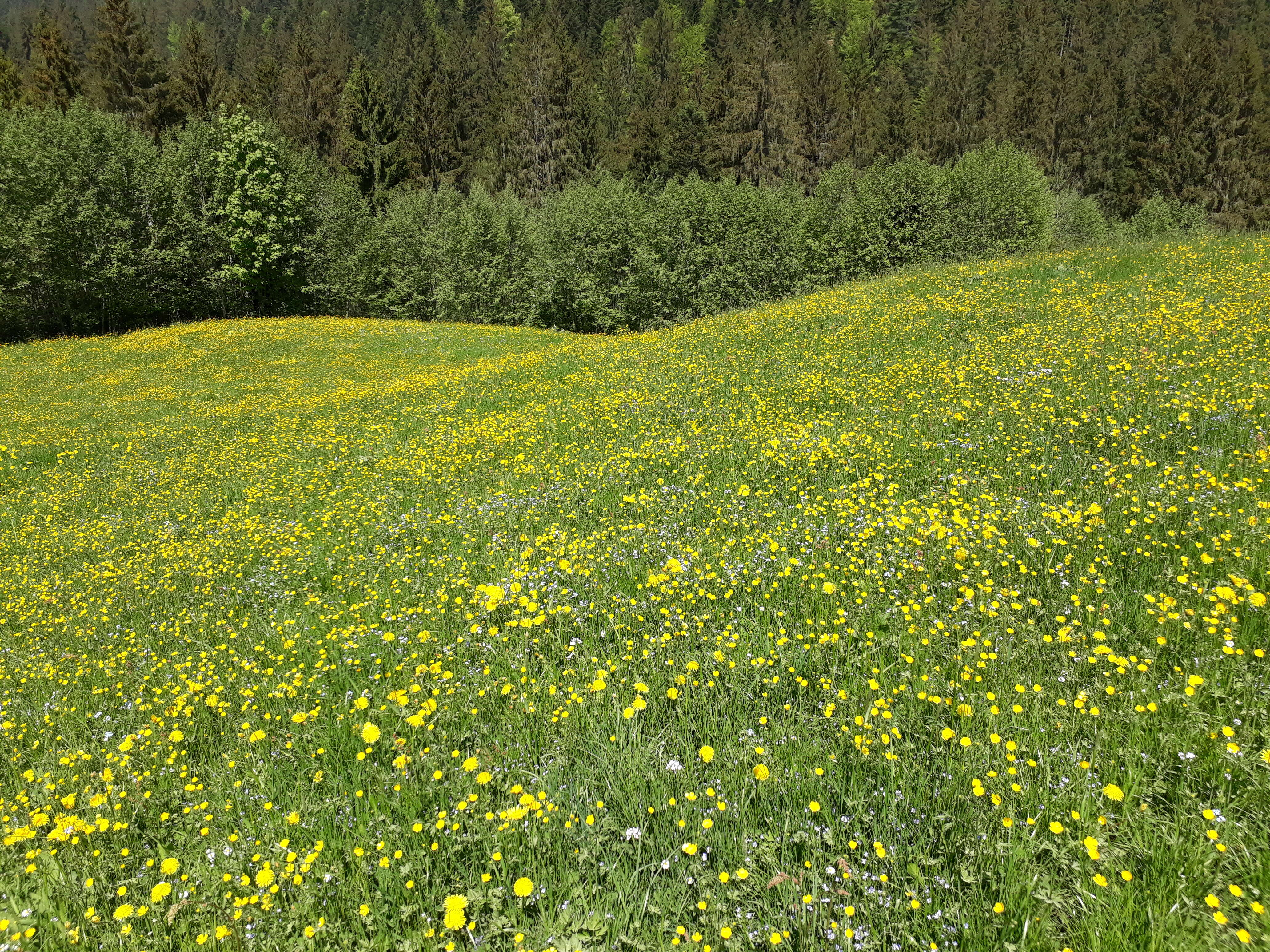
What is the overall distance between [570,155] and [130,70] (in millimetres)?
35930

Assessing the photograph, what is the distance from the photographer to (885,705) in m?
3.34

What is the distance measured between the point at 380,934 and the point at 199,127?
51.5 metres

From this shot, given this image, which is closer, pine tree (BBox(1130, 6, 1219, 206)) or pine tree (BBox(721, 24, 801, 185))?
pine tree (BBox(1130, 6, 1219, 206))

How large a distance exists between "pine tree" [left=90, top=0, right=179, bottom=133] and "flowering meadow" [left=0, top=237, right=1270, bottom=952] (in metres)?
59.2

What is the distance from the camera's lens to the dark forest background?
4938 cm

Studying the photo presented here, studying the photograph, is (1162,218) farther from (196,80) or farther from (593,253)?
(196,80)

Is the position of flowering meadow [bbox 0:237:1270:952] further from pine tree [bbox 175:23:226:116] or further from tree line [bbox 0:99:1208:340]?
pine tree [bbox 175:23:226:116]

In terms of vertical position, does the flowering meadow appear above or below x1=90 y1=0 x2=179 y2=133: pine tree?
below

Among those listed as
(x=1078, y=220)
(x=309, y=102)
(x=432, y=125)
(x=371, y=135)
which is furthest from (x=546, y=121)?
(x=1078, y=220)

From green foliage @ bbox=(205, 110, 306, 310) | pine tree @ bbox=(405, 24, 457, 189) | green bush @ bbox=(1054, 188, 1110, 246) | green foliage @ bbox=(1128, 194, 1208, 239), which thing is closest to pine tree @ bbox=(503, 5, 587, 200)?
pine tree @ bbox=(405, 24, 457, 189)

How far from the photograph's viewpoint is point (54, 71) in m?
47.8

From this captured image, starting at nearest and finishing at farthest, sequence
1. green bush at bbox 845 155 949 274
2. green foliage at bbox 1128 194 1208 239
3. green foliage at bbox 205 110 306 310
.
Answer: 1. green foliage at bbox 205 110 306 310
2. green bush at bbox 845 155 949 274
3. green foliage at bbox 1128 194 1208 239

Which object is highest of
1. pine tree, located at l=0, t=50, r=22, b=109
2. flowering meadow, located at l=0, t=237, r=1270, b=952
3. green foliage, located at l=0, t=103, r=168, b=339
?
pine tree, located at l=0, t=50, r=22, b=109

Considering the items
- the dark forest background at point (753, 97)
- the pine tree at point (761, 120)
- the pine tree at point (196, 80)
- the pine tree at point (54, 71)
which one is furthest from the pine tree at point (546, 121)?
the pine tree at point (54, 71)
